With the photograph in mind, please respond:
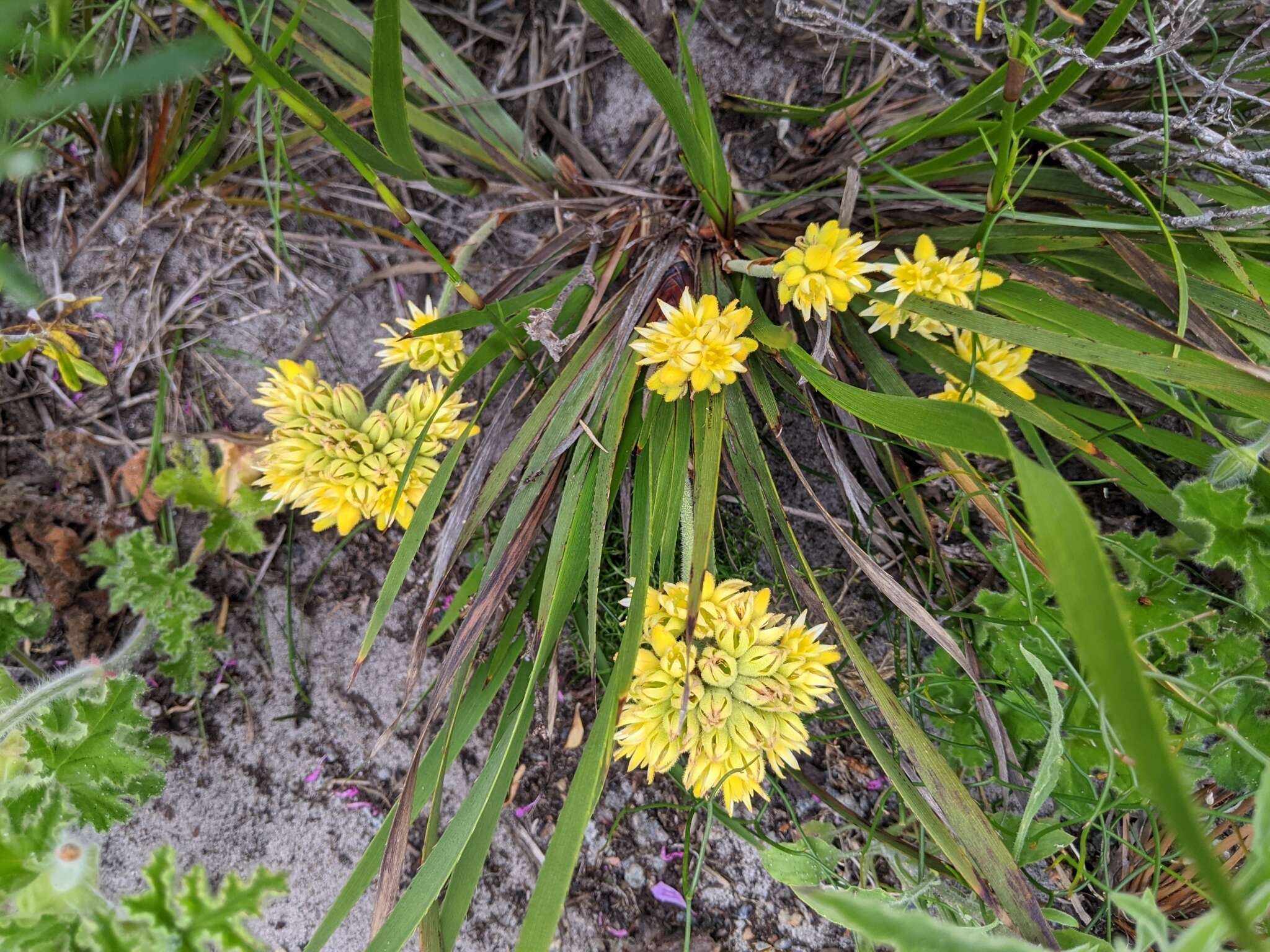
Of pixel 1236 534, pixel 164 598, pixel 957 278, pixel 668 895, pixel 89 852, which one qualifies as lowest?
pixel 89 852

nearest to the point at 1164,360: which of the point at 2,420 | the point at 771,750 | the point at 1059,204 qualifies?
the point at 1059,204

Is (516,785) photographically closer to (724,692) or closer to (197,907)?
(724,692)

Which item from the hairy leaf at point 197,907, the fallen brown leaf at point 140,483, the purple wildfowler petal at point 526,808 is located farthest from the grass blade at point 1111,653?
the fallen brown leaf at point 140,483

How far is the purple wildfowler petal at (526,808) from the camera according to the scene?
1.73 m

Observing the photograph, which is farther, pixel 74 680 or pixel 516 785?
pixel 516 785

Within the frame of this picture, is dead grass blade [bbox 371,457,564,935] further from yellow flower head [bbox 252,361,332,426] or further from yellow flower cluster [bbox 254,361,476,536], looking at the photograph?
yellow flower head [bbox 252,361,332,426]

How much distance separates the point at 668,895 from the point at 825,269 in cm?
142

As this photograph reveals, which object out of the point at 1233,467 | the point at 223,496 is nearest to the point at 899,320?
the point at 1233,467

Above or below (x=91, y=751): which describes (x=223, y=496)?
above

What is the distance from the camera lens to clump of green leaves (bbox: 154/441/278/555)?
172 cm

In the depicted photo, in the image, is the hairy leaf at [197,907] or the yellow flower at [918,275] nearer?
the hairy leaf at [197,907]

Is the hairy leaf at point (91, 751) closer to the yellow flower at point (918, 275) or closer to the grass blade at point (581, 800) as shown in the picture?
the grass blade at point (581, 800)

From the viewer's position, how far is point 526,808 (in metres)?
1.74

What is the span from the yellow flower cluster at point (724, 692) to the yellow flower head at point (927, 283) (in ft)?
1.81
